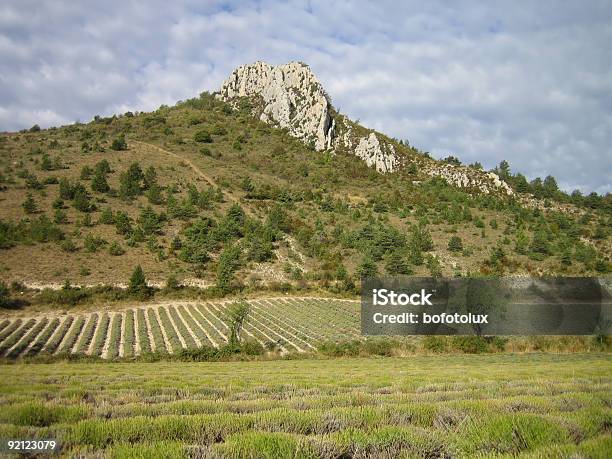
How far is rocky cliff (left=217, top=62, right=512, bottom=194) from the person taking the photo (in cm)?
12825

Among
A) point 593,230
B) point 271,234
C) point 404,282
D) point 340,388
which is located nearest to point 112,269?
point 271,234

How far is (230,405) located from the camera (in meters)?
7.10

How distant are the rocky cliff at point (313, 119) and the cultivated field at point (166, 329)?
8628 centimetres

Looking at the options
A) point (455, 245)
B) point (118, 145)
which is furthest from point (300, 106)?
point (455, 245)

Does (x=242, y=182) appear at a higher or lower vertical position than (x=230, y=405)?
higher

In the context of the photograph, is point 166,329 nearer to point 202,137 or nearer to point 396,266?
point 396,266

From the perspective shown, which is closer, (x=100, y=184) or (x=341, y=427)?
(x=341, y=427)

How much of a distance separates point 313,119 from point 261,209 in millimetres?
62375

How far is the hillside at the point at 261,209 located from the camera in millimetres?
64250

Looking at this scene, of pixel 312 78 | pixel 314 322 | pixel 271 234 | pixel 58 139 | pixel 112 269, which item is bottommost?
pixel 314 322

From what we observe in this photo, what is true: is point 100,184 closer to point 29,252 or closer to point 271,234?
point 29,252

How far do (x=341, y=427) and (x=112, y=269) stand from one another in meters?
60.7

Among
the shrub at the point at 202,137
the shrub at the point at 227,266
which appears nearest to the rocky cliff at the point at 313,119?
the shrub at the point at 202,137

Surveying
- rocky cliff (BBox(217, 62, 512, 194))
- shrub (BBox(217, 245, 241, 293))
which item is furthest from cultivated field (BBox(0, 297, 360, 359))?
rocky cliff (BBox(217, 62, 512, 194))
